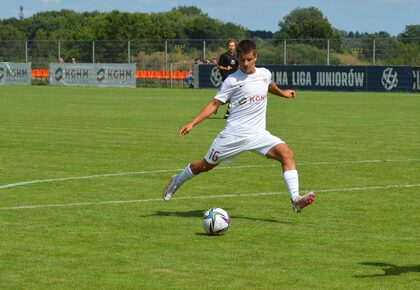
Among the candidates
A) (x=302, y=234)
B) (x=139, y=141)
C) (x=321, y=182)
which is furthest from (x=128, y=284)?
(x=139, y=141)

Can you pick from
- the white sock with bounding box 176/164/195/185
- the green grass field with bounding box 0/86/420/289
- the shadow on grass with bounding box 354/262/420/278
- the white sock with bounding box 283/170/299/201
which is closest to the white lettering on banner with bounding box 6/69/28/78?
the green grass field with bounding box 0/86/420/289

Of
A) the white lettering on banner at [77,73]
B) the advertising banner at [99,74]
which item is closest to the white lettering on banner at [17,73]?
the advertising banner at [99,74]

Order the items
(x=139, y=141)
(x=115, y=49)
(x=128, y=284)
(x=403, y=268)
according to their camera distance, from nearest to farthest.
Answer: (x=128, y=284) → (x=403, y=268) → (x=139, y=141) → (x=115, y=49)

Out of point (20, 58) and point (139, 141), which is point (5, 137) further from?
point (20, 58)

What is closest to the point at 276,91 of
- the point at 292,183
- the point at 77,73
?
the point at 292,183

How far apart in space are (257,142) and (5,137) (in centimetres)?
1185

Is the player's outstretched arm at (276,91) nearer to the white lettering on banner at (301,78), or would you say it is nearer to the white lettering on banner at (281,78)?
the white lettering on banner at (301,78)

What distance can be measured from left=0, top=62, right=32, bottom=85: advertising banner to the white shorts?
182 feet

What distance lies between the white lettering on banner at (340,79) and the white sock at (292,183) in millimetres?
40438

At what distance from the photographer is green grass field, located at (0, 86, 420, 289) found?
335 inches

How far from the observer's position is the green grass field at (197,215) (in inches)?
335

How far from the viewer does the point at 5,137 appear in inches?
885

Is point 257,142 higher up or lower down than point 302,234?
higher up

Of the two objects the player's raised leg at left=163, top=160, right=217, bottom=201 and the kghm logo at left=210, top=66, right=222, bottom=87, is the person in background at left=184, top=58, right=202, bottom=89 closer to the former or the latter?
the kghm logo at left=210, top=66, right=222, bottom=87
